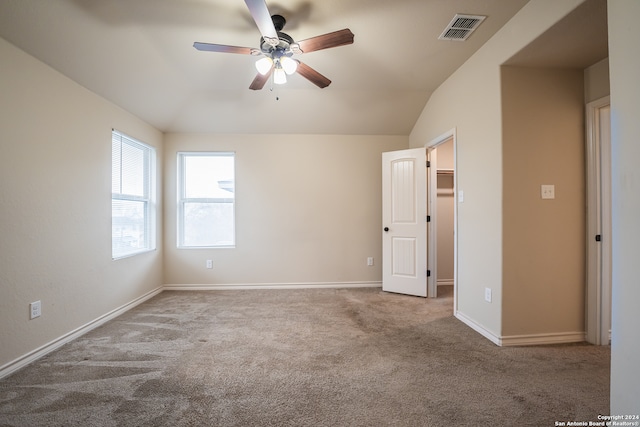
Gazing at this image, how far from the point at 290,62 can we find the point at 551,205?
244cm

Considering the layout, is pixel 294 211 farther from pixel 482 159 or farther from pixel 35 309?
pixel 35 309

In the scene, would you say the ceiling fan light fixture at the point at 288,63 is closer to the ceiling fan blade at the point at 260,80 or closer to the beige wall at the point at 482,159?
the ceiling fan blade at the point at 260,80

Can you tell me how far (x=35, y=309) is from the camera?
200 centimetres

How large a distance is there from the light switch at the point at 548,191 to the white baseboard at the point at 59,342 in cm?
423

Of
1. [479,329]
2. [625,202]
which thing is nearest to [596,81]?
[625,202]

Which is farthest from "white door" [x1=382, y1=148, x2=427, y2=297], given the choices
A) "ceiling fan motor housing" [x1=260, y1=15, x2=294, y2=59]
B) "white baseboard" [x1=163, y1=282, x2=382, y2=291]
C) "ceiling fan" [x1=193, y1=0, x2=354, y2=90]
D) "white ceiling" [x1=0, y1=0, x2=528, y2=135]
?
"ceiling fan motor housing" [x1=260, y1=15, x2=294, y2=59]

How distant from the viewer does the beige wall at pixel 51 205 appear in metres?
1.84

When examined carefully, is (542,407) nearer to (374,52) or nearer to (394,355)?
(394,355)

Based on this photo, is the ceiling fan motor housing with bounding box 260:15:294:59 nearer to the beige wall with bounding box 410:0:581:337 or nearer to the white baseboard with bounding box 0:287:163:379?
the beige wall with bounding box 410:0:581:337

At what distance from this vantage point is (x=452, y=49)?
7.89 ft

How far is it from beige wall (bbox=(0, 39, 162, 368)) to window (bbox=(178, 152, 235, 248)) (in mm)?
1101

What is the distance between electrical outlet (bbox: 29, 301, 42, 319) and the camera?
197 centimetres

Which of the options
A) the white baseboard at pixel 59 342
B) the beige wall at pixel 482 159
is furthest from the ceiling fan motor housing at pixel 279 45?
A: the white baseboard at pixel 59 342

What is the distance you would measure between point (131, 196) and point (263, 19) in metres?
2.75
